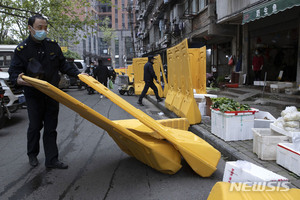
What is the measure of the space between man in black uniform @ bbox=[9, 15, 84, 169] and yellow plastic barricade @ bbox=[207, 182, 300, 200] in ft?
8.08

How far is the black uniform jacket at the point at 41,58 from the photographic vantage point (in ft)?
10.3

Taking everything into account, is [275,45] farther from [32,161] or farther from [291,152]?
Result: [32,161]

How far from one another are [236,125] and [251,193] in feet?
8.91

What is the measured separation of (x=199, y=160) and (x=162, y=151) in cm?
45

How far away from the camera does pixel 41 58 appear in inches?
128

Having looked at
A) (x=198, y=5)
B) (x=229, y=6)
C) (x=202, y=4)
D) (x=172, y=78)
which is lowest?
(x=172, y=78)

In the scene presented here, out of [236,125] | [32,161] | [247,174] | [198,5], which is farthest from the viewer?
[198,5]

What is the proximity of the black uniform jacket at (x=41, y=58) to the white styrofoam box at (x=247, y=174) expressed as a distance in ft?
8.04

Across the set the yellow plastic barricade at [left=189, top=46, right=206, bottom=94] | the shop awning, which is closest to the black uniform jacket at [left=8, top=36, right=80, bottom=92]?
the yellow plastic barricade at [left=189, top=46, right=206, bottom=94]

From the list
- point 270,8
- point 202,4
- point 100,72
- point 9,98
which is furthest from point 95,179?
point 202,4

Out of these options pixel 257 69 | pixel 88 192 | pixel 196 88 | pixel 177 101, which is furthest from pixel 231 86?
pixel 88 192

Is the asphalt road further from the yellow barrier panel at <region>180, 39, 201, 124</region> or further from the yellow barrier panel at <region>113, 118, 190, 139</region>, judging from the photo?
the yellow barrier panel at <region>180, 39, 201, 124</region>

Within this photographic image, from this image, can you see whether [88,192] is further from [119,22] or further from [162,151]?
[119,22]

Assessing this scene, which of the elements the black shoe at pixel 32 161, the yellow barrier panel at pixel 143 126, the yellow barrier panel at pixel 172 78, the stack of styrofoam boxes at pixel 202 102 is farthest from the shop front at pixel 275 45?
the black shoe at pixel 32 161
